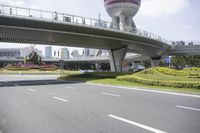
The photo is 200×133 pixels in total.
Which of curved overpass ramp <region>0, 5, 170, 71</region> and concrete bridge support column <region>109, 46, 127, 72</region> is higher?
curved overpass ramp <region>0, 5, 170, 71</region>

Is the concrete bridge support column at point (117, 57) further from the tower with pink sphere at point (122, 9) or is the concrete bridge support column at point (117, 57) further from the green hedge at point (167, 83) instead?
the tower with pink sphere at point (122, 9)

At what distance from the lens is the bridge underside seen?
2786cm

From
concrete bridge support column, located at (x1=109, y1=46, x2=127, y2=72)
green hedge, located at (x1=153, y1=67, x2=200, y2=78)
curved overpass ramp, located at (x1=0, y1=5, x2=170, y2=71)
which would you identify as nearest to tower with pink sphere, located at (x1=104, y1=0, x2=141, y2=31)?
concrete bridge support column, located at (x1=109, y1=46, x2=127, y2=72)

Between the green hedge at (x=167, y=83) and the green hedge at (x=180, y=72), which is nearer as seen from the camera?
the green hedge at (x=167, y=83)

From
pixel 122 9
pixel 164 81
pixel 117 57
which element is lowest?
pixel 164 81

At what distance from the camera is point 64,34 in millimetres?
33625

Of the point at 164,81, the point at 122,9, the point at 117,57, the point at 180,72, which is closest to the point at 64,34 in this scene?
the point at 117,57

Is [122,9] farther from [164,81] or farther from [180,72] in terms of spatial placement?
Answer: [164,81]

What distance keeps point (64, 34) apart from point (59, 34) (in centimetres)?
95

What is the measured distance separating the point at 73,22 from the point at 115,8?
175 ft

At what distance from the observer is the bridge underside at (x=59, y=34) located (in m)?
27.9

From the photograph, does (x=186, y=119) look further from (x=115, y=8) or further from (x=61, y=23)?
(x=115, y=8)

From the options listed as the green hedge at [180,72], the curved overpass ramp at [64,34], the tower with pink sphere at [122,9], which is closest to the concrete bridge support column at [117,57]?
the curved overpass ramp at [64,34]

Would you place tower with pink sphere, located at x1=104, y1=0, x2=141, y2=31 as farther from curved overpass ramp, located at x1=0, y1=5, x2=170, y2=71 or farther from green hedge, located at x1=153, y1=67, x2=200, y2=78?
green hedge, located at x1=153, y1=67, x2=200, y2=78
